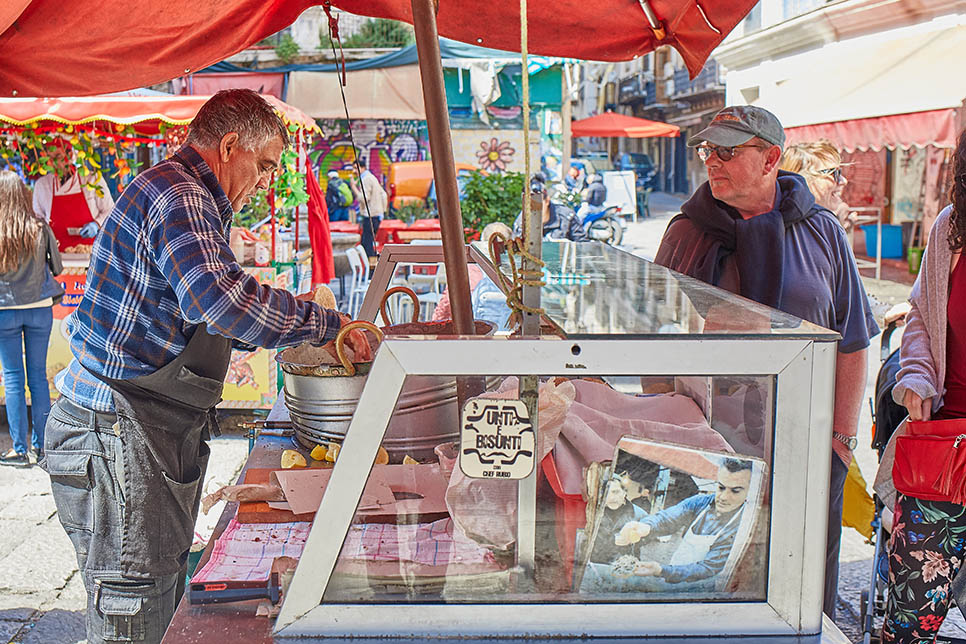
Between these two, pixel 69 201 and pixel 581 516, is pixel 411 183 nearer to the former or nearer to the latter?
pixel 69 201

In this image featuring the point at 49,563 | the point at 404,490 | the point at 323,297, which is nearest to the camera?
the point at 404,490

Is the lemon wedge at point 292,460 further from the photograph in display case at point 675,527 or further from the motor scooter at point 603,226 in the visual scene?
the motor scooter at point 603,226

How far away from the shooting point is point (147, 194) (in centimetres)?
222

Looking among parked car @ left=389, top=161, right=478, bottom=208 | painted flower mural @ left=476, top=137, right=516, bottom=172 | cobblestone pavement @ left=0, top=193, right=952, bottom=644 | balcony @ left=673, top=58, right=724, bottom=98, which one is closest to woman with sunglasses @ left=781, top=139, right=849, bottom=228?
cobblestone pavement @ left=0, top=193, right=952, bottom=644

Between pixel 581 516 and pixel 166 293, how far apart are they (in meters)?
1.33

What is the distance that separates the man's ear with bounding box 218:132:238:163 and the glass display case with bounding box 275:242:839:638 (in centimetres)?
122

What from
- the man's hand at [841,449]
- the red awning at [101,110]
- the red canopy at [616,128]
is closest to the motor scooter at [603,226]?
the red canopy at [616,128]

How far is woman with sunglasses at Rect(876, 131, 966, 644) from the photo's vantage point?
8.14ft

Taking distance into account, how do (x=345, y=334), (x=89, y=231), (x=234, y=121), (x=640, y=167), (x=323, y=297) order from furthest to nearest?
1. (x=640, y=167)
2. (x=89, y=231)
3. (x=323, y=297)
4. (x=234, y=121)
5. (x=345, y=334)

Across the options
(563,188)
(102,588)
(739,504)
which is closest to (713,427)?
(739,504)

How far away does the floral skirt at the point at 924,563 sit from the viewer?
2477 millimetres

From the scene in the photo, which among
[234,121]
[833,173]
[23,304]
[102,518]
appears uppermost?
[234,121]

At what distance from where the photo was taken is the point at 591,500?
55.6 inches

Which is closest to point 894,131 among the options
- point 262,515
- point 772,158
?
point 772,158
